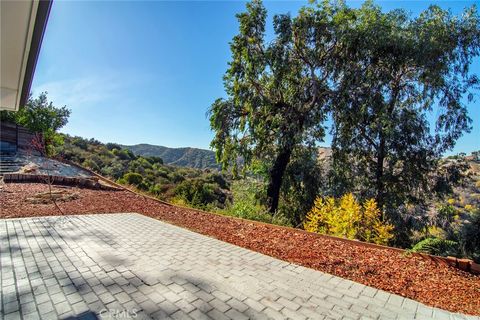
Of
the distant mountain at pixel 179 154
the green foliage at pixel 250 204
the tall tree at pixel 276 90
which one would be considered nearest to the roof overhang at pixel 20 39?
the green foliage at pixel 250 204

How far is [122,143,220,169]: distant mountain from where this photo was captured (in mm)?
68438

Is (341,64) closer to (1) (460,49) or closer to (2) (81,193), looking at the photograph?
(1) (460,49)

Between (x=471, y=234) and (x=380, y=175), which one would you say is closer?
(x=471, y=234)

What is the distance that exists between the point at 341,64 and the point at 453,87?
156 inches

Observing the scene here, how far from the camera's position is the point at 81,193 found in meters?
10.2

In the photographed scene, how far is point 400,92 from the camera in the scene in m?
10.2

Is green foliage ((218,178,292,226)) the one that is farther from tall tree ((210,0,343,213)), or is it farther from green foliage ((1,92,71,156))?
green foliage ((1,92,71,156))

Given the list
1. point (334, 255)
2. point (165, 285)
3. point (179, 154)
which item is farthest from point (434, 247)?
point (179, 154)

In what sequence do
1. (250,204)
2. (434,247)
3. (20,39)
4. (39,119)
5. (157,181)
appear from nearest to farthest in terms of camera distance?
(20,39), (434,247), (250,204), (39,119), (157,181)

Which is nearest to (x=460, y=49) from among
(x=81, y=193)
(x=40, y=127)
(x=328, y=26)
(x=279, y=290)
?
(x=328, y=26)

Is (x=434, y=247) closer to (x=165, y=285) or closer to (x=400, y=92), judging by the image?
(x=165, y=285)

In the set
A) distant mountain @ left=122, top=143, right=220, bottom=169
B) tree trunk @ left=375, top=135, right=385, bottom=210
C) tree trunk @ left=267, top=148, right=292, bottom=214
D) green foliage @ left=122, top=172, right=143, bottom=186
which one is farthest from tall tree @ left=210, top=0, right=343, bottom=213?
distant mountain @ left=122, top=143, right=220, bottom=169

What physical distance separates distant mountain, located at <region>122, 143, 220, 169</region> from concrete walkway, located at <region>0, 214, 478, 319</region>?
59898mm

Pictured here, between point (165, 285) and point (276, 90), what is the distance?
9.63 m
